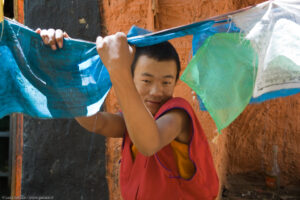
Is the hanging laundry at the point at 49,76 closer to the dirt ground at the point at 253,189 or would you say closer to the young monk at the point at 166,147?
the young monk at the point at 166,147

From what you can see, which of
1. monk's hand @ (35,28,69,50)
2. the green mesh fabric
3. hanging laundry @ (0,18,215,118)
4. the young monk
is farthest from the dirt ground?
monk's hand @ (35,28,69,50)

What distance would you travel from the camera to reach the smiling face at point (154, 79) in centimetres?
144

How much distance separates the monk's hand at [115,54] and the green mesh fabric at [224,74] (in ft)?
1.25

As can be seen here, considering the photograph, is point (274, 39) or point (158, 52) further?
point (158, 52)

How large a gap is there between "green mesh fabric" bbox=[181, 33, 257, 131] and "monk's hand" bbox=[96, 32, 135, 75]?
38 centimetres

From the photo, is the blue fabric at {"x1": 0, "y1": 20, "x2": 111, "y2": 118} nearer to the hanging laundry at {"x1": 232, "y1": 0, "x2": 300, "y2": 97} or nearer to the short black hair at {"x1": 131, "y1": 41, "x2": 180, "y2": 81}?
the short black hair at {"x1": 131, "y1": 41, "x2": 180, "y2": 81}

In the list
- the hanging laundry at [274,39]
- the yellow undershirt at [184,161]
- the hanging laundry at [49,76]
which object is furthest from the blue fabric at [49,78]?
the hanging laundry at [274,39]

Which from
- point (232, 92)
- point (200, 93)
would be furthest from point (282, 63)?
point (200, 93)

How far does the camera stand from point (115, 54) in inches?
44.0

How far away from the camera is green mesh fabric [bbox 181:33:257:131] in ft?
4.53

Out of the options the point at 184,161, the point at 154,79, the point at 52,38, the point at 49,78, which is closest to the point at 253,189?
the point at 184,161

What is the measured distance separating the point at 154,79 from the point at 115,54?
359mm

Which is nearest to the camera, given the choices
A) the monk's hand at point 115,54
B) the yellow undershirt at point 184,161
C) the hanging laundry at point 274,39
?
the monk's hand at point 115,54

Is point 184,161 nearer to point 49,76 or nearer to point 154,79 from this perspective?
point 154,79
